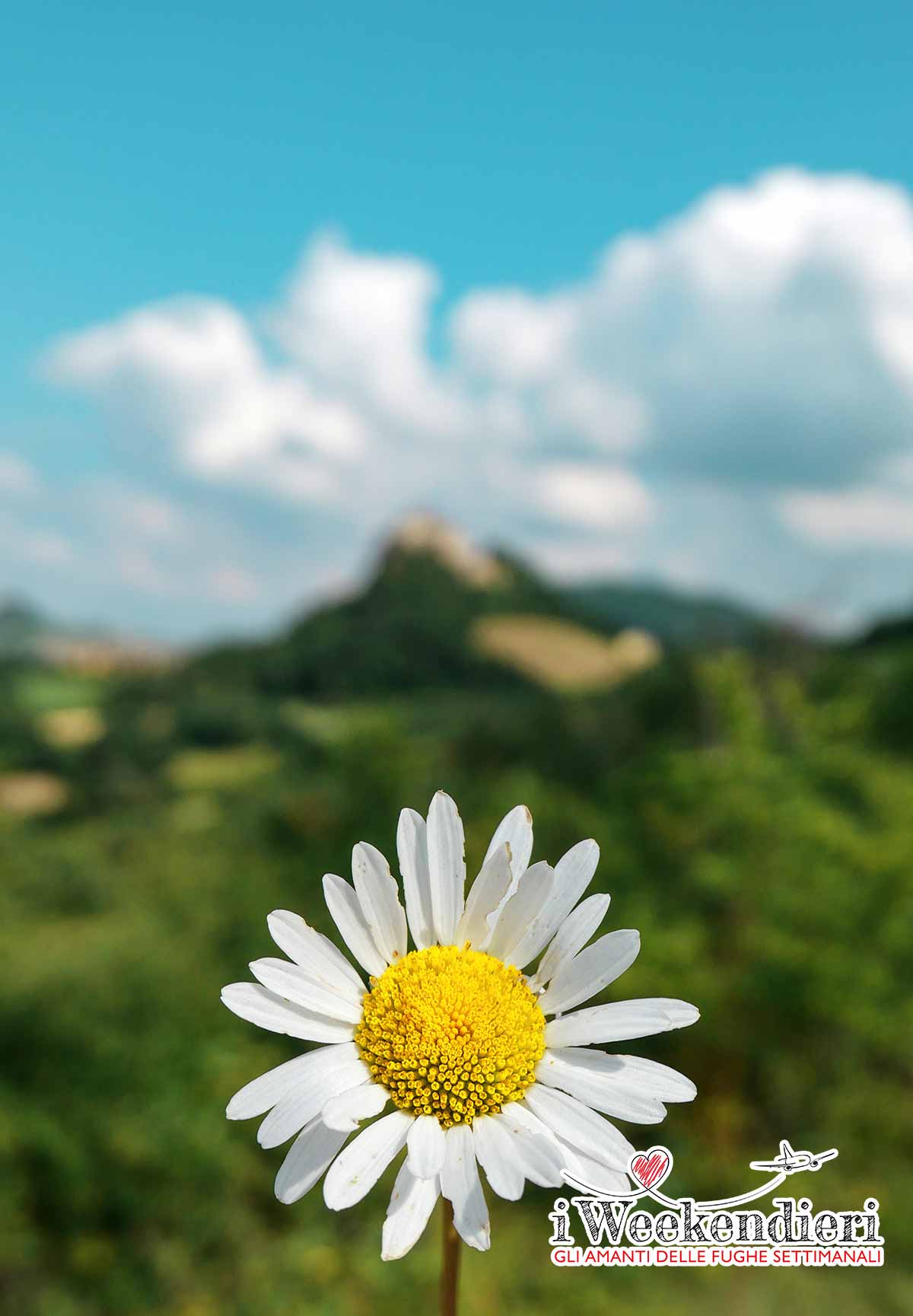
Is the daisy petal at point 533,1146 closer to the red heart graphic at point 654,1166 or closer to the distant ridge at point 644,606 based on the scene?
the red heart graphic at point 654,1166

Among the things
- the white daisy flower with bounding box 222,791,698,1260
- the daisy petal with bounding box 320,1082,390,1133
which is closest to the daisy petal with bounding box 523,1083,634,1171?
the white daisy flower with bounding box 222,791,698,1260

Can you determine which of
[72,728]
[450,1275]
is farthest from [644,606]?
[450,1275]

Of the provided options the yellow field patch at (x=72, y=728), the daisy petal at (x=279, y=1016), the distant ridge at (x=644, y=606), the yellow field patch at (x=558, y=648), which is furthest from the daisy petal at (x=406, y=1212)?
the yellow field patch at (x=72, y=728)

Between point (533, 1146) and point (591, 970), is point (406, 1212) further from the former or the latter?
point (591, 970)

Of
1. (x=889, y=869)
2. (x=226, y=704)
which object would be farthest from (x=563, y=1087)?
(x=226, y=704)
